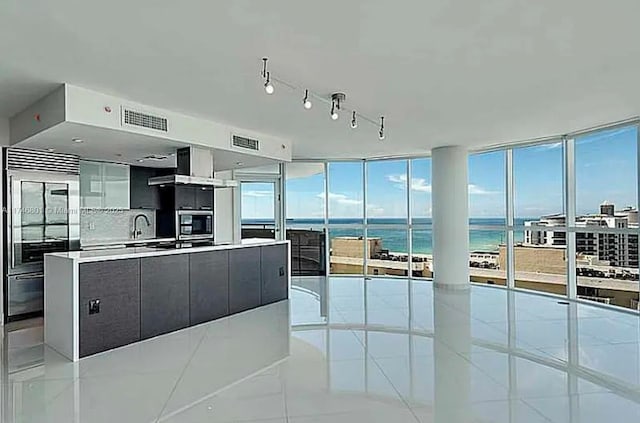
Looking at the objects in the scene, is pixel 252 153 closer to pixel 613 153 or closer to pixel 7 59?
pixel 7 59

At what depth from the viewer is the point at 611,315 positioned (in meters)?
5.89

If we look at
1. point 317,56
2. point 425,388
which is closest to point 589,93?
point 317,56

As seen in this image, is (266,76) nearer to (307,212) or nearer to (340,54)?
(340,54)

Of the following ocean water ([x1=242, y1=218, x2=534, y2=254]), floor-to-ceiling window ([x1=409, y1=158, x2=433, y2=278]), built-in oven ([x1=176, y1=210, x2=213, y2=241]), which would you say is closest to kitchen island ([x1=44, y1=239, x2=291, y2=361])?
built-in oven ([x1=176, y1=210, x2=213, y2=241])

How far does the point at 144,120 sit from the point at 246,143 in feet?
5.57

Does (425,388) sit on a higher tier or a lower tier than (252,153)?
lower

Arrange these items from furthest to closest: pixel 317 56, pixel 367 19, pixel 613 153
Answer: pixel 613 153, pixel 317 56, pixel 367 19

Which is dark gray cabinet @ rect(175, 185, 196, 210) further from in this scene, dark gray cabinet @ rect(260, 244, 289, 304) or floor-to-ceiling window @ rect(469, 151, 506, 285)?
floor-to-ceiling window @ rect(469, 151, 506, 285)

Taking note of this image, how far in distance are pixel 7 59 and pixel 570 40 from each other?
4107 mm

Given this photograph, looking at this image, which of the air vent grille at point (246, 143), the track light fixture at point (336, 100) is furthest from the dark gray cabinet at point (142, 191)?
the track light fixture at point (336, 100)

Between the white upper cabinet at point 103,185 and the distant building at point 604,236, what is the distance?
22.6 ft

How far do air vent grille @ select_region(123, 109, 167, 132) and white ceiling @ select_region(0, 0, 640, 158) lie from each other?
232 millimetres

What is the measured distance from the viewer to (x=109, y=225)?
7.62 metres

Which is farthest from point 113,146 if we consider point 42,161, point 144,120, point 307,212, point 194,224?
point 307,212
